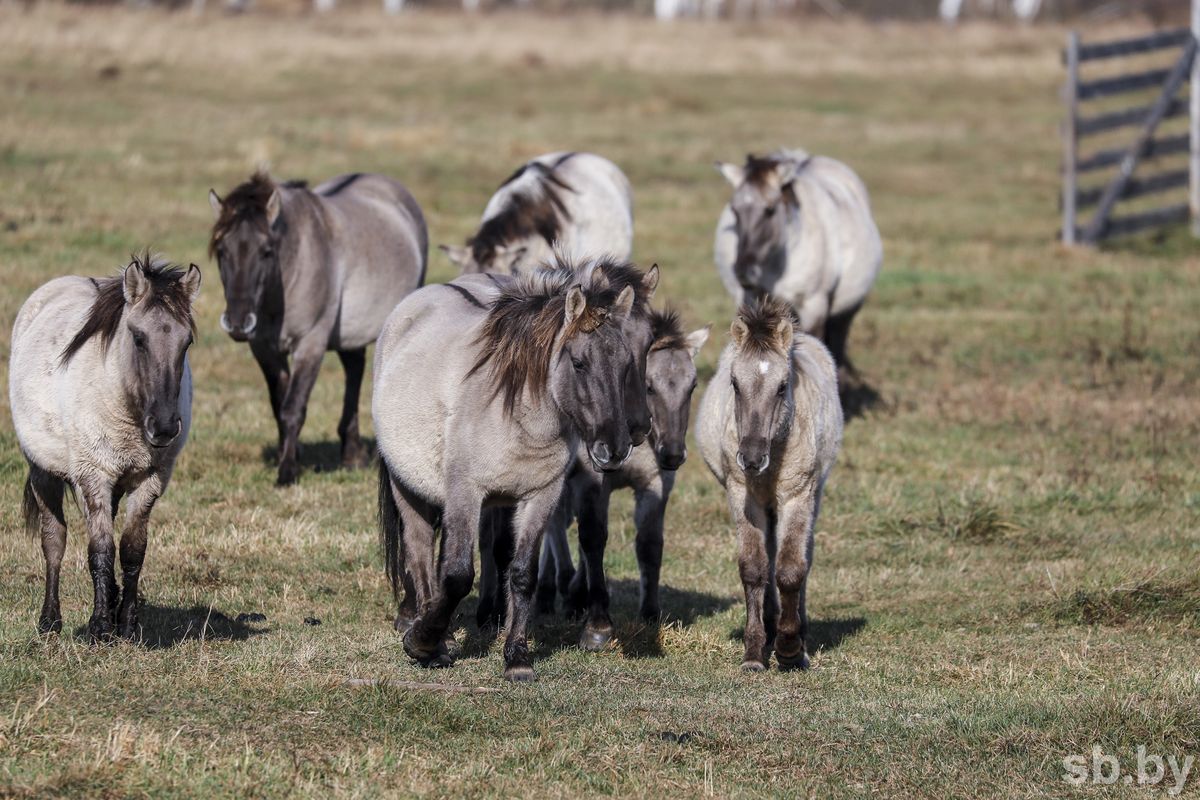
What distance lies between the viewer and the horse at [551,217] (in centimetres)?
1120

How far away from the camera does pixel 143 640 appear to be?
23.7 feet

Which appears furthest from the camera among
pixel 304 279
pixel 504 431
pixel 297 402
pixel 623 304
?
pixel 304 279

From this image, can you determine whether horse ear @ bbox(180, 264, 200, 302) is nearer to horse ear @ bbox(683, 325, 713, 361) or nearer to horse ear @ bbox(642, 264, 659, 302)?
horse ear @ bbox(642, 264, 659, 302)

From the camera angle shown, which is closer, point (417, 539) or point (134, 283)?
point (134, 283)

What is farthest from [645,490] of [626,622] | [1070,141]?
[1070,141]

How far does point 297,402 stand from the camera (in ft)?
36.4

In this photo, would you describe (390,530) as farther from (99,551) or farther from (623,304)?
(623,304)

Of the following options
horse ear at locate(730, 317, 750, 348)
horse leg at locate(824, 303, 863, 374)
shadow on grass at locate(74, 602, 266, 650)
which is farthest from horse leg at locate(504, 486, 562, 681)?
horse leg at locate(824, 303, 863, 374)

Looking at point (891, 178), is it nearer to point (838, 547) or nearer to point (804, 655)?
point (838, 547)

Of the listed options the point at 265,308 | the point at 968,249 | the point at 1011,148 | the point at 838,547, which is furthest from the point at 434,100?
the point at 838,547

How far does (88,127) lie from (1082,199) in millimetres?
15668

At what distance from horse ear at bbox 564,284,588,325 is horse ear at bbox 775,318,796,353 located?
1278mm

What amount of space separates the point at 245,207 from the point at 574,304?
5122 mm

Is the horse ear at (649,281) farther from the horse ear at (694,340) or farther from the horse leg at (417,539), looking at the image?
the horse leg at (417,539)
